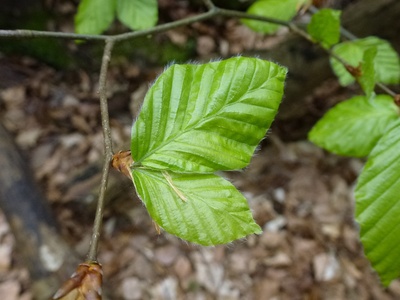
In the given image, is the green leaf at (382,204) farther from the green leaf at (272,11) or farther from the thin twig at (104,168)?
the green leaf at (272,11)

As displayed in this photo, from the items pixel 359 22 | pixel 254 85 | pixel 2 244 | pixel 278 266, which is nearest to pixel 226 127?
pixel 254 85

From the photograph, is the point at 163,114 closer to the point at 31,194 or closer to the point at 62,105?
the point at 31,194

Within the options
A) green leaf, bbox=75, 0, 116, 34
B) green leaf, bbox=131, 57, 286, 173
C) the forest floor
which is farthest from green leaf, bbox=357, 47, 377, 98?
the forest floor

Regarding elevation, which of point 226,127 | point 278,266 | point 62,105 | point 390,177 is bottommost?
point 278,266

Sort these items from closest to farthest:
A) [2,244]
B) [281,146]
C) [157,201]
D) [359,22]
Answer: [157,201] → [359,22] → [2,244] → [281,146]

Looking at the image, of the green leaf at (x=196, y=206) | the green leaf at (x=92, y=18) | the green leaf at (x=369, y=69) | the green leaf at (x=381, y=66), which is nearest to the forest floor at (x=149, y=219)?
the green leaf at (x=92, y=18)

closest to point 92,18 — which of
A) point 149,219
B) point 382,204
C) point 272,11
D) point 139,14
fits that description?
point 139,14
